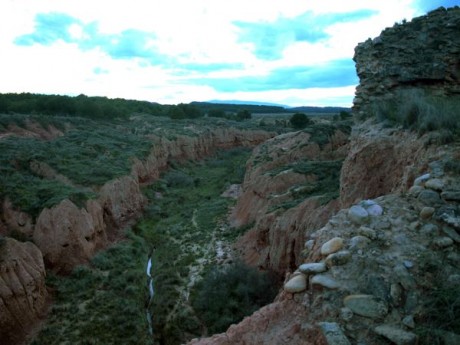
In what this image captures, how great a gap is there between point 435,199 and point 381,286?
6.38 feet

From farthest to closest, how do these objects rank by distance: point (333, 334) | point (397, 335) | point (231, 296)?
point (231, 296)
point (333, 334)
point (397, 335)

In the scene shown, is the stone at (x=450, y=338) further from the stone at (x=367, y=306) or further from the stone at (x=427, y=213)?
the stone at (x=427, y=213)

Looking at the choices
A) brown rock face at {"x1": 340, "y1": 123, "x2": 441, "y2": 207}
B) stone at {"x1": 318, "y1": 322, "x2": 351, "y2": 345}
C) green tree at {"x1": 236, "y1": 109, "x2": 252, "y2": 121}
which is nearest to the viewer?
stone at {"x1": 318, "y1": 322, "x2": 351, "y2": 345}

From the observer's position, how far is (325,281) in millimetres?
4781

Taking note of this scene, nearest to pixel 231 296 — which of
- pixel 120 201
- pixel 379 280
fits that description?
pixel 379 280

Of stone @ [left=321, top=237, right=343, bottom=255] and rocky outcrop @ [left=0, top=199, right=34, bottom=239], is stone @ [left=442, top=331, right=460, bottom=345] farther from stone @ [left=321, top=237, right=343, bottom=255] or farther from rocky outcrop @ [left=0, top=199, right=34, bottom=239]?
rocky outcrop @ [left=0, top=199, right=34, bottom=239]

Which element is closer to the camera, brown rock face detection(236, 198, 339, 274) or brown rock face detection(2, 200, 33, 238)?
brown rock face detection(236, 198, 339, 274)

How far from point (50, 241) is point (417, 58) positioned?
15.0 metres

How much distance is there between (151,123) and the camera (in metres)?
52.9

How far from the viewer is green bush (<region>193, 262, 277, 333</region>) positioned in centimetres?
1173

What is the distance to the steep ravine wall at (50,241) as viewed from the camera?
469 inches

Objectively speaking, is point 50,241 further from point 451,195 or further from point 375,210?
point 451,195

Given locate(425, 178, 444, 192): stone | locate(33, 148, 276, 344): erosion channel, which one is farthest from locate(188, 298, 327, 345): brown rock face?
locate(33, 148, 276, 344): erosion channel

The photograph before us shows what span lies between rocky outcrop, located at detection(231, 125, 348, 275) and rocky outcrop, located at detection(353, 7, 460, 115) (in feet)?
13.9
